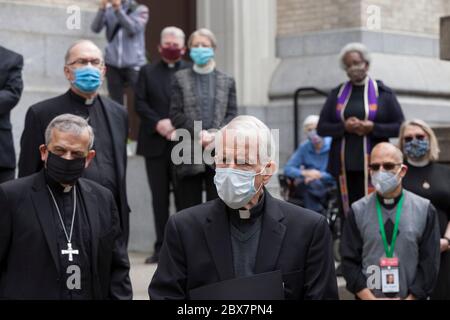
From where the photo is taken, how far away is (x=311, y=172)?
11977 mm

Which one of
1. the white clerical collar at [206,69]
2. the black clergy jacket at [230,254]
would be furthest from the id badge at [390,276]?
the black clergy jacket at [230,254]

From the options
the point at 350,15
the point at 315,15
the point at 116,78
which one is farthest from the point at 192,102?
the point at 315,15

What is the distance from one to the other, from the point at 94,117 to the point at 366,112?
3.08 m

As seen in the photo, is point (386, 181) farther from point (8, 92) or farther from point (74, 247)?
point (74, 247)

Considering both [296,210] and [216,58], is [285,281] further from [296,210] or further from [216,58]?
[216,58]

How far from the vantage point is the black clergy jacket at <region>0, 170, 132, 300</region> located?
18.3 feet

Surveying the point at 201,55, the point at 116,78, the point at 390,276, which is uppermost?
the point at 201,55

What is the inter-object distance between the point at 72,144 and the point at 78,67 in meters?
1.82

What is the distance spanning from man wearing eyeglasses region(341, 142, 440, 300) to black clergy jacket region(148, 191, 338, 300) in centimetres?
336

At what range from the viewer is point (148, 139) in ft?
35.0

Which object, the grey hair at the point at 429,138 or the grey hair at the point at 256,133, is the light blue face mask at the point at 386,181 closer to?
the grey hair at the point at 429,138

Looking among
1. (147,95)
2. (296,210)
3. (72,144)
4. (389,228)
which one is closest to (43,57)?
(147,95)

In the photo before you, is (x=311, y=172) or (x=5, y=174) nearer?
(x=5, y=174)

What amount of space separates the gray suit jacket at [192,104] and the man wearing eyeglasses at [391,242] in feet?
5.80
